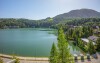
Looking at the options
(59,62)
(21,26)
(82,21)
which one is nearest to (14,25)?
(21,26)

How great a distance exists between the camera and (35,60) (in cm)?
2859

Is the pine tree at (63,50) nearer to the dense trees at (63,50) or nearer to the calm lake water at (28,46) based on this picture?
the dense trees at (63,50)

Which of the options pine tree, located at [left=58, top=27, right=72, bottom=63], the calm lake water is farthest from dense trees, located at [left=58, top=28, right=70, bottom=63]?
the calm lake water

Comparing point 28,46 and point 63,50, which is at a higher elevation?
point 63,50

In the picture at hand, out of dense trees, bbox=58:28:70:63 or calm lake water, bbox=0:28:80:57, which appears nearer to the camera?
dense trees, bbox=58:28:70:63

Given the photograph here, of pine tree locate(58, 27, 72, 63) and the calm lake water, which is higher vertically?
pine tree locate(58, 27, 72, 63)

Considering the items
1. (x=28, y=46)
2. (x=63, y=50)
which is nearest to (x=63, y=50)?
(x=63, y=50)

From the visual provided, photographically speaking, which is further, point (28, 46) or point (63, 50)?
point (28, 46)

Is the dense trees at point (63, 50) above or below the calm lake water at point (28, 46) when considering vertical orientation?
above

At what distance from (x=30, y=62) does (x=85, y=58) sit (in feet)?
34.7

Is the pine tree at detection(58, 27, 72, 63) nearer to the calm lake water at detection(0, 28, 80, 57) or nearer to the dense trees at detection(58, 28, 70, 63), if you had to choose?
the dense trees at detection(58, 28, 70, 63)

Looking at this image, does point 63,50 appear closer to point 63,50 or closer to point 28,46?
point 63,50

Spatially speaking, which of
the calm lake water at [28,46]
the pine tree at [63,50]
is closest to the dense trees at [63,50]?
the pine tree at [63,50]

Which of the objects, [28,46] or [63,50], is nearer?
[63,50]
